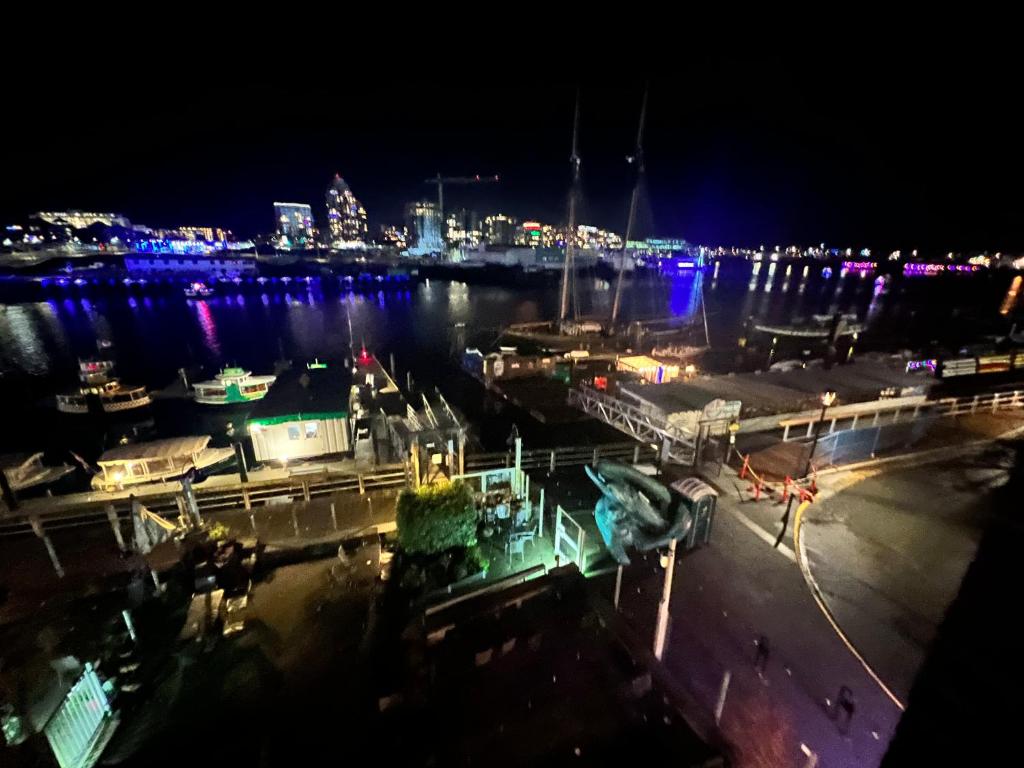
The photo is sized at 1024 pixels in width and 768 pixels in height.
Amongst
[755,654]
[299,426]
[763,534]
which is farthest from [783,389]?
[299,426]

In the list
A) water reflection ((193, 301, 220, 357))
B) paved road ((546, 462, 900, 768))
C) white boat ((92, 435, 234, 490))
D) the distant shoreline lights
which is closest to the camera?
paved road ((546, 462, 900, 768))

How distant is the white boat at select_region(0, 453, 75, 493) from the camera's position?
2139 cm

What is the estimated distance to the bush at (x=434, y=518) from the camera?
9609 millimetres

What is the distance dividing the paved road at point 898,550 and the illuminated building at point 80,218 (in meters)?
240

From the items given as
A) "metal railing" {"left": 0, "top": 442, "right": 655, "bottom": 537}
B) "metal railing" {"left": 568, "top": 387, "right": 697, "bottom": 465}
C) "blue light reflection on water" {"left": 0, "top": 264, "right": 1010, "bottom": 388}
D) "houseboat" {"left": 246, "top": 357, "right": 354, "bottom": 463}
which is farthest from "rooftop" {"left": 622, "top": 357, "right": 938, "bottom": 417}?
"blue light reflection on water" {"left": 0, "top": 264, "right": 1010, "bottom": 388}

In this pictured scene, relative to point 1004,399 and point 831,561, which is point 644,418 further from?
point 1004,399

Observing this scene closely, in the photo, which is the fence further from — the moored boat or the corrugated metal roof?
the moored boat

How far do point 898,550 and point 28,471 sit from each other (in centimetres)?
3470

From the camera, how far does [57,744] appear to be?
6332 mm

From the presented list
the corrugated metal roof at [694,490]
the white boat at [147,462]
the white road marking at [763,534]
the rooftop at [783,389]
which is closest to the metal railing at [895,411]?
the rooftop at [783,389]

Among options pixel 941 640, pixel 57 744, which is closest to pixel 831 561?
pixel 941 640

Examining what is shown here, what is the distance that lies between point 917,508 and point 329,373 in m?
22.9

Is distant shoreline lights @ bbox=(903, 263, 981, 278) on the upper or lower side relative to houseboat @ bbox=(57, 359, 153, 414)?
upper

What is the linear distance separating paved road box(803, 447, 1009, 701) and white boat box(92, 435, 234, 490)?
73.7 ft
